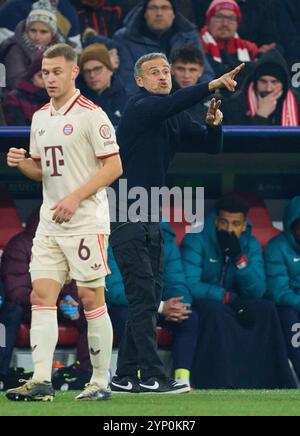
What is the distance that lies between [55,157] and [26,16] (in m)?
4.65

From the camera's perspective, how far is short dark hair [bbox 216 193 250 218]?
994cm

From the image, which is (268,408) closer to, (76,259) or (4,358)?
(76,259)

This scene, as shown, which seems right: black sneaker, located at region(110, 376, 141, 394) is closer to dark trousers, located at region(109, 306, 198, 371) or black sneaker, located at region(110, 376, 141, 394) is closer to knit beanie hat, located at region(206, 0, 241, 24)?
dark trousers, located at region(109, 306, 198, 371)

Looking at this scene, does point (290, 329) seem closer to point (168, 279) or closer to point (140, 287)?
point (168, 279)

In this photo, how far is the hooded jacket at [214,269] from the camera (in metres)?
9.66

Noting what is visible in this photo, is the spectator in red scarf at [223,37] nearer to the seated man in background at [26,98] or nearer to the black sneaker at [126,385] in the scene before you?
the seated man in background at [26,98]

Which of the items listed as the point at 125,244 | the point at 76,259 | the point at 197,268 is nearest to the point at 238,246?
the point at 197,268

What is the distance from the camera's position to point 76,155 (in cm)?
690

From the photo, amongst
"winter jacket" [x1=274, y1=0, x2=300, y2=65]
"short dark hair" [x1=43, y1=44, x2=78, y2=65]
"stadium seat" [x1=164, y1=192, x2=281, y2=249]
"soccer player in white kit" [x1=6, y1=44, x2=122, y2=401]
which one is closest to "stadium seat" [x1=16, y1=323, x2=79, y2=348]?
"stadium seat" [x1=164, y1=192, x2=281, y2=249]

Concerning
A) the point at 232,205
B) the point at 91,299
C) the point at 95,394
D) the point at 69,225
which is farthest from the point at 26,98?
the point at 95,394

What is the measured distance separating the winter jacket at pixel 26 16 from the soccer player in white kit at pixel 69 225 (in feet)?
14.2

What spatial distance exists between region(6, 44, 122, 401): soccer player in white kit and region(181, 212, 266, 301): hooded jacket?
275 centimetres

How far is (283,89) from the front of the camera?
10688 millimetres

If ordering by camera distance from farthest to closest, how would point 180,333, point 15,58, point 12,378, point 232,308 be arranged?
point 15,58
point 232,308
point 180,333
point 12,378
